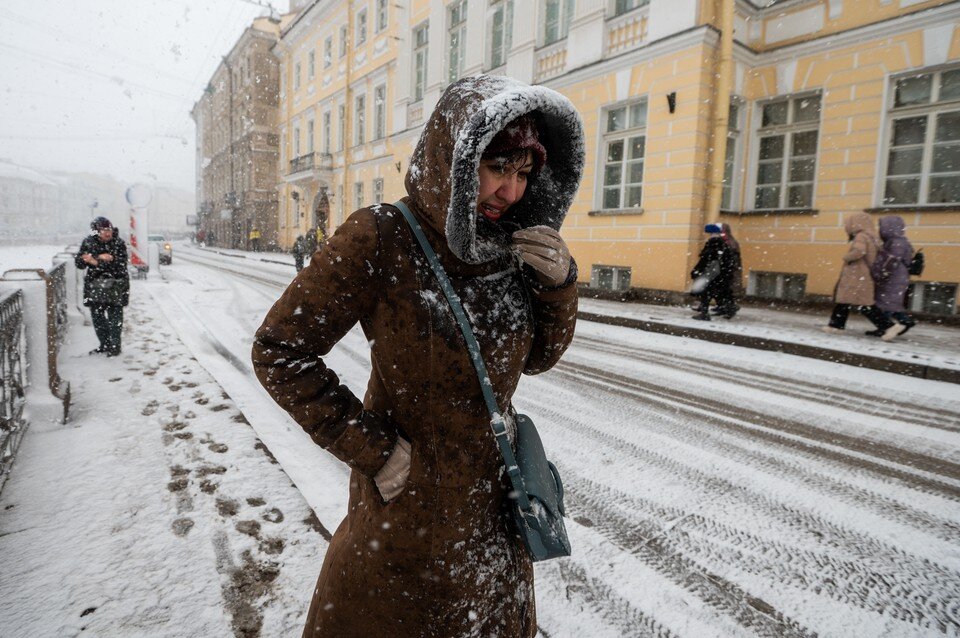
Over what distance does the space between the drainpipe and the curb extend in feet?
11.7

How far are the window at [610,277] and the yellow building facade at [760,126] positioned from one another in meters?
0.04

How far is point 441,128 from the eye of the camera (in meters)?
1.16

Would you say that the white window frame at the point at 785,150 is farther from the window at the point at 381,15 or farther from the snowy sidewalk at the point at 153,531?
the window at the point at 381,15

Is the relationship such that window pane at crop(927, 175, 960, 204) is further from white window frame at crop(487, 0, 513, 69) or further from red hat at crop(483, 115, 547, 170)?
red hat at crop(483, 115, 547, 170)

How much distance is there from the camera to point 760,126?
11469 mm

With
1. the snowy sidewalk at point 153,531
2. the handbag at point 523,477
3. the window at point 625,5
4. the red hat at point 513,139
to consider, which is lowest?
the snowy sidewalk at point 153,531

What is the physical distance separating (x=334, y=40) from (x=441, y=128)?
3065 cm

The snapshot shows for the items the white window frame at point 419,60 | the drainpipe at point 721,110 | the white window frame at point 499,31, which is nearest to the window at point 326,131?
the white window frame at point 419,60

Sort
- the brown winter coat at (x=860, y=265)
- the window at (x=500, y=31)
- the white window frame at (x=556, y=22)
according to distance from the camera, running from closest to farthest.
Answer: the brown winter coat at (x=860, y=265), the white window frame at (x=556, y=22), the window at (x=500, y=31)

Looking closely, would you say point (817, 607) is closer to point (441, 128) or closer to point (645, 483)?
point (645, 483)

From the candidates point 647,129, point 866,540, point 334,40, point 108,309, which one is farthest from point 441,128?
point 334,40

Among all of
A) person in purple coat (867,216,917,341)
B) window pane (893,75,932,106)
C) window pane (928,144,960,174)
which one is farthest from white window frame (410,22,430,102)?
person in purple coat (867,216,917,341)

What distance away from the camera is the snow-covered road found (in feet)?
6.97

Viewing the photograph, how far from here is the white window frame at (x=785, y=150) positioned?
10.5 m
